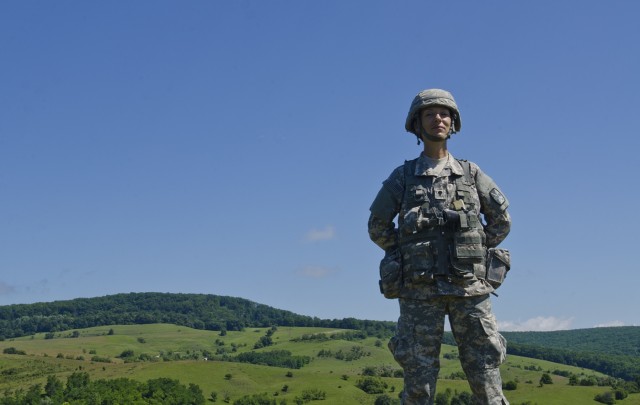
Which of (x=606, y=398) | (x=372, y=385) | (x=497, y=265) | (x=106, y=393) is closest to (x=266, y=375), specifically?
(x=372, y=385)

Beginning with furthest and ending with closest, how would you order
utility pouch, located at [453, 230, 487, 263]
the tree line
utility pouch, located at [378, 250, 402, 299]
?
the tree line
utility pouch, located at [378, 250, 402, 299]
utility pouch, located at [453, 230, 487, 263]

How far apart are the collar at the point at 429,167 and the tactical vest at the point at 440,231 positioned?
0.18 ft

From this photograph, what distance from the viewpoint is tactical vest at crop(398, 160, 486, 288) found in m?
8.52

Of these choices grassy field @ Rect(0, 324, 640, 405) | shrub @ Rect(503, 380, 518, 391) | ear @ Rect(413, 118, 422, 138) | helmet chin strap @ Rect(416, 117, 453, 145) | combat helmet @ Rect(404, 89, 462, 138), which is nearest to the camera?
combat helmet @ Rect(404, 89, 462, 138)

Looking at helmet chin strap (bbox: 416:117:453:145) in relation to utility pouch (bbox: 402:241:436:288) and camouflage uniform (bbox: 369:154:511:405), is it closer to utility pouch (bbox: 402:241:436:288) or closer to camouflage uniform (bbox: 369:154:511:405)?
camouflage uniform (bbox: 369:154:511:405)

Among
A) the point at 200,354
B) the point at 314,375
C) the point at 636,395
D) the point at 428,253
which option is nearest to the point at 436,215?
the point at 428,253

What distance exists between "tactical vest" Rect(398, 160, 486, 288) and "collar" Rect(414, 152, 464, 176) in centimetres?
5

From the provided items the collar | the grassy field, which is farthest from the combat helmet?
the grassy field


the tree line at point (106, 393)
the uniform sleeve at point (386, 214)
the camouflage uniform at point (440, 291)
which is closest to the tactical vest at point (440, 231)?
the camouflage uniform at point (440, 291)

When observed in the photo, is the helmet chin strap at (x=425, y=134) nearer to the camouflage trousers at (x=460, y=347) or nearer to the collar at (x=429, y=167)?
the collar at (x=429, y=167)

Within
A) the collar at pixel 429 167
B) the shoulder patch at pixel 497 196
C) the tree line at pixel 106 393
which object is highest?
the collar at pixel 429 167

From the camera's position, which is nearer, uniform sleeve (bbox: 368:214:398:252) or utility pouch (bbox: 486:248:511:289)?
utility pouch (bbox: 486:248:511:289)

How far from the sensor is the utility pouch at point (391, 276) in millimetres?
8695

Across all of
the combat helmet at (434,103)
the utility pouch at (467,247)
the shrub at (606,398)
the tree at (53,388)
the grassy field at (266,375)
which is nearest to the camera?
the utility pouch at (467,247)
